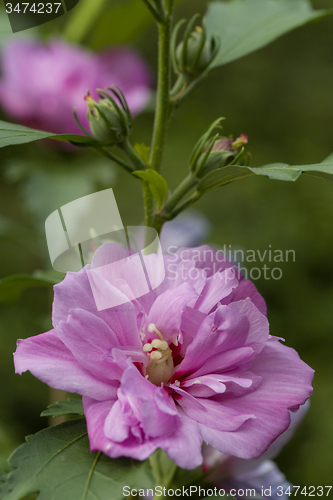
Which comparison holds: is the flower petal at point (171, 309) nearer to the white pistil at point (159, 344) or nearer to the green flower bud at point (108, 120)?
the white pistil at point (159, 344)

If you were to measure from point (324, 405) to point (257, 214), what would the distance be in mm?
510

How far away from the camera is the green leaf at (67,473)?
0.80 ft

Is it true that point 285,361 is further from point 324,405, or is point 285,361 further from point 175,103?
point 324,405

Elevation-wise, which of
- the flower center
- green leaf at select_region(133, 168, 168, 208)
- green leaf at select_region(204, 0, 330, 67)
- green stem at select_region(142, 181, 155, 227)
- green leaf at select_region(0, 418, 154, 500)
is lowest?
green leaf at select_region(0, 418, 154, 500)

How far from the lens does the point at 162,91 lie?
1.13ft

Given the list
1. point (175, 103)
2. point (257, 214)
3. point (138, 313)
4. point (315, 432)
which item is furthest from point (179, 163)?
point (138, 313)

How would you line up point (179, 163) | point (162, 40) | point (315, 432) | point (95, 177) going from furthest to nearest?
point (179, 163), point (315, 432), point (95, 177), point (162, 40)

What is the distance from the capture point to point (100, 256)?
280 mm

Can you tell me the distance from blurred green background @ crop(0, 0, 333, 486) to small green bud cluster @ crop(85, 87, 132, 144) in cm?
34

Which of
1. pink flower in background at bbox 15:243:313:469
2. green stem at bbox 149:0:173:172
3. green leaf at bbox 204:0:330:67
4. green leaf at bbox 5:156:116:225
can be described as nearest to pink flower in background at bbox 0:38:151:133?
green leaf at bbox 5:156:116:225

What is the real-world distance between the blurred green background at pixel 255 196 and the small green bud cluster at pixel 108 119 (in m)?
0.34

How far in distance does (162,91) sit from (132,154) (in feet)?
0.17

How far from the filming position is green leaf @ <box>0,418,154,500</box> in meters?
0.24

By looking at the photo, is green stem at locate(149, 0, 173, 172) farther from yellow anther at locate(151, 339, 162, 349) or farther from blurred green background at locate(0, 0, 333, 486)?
blurred green background at locate(0, 0, 333, 486)
